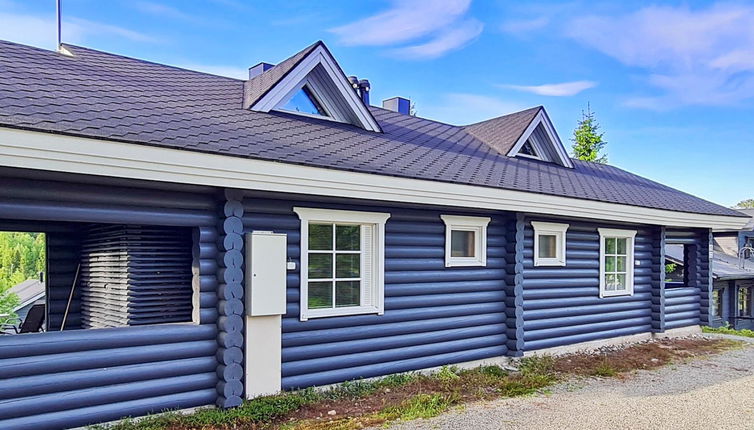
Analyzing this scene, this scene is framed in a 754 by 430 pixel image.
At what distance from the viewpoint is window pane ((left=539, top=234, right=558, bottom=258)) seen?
27.4 ft

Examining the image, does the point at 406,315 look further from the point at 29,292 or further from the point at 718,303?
the point at 718,303

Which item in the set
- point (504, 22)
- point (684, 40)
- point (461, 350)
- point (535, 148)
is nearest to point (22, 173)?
point (461, 350)

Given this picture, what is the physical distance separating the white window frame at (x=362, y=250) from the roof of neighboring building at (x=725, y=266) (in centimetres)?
1367

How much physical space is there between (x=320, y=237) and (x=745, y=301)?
75.2 ft

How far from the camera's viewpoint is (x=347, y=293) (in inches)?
239

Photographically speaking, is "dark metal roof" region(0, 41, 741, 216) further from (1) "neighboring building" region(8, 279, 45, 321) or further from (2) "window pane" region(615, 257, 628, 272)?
(1) "neighboring building" region(8, 279, 45, 321)

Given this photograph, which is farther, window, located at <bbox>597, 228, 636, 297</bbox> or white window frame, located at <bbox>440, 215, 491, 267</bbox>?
window, located at <bbox>597, 228, 636, 297</bbox>

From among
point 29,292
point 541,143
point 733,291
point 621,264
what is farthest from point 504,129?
point 733,291

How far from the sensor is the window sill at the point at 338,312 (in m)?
5.61

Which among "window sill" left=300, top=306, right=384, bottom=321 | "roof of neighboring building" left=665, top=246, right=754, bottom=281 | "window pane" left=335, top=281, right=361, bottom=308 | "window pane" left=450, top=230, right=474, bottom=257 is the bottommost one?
"roof of neighboring building" left=665, top=246, right=754, bottom=281

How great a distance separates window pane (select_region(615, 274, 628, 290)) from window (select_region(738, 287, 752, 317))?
15570 millimetres

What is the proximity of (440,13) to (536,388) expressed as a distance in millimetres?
8893

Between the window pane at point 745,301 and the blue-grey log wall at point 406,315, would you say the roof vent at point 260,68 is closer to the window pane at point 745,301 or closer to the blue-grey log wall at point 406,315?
the blue-grey log wall at point 406,315

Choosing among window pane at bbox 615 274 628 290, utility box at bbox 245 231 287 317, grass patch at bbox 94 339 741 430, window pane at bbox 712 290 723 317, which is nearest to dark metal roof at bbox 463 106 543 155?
window pane at bbox 615 274 628 290
